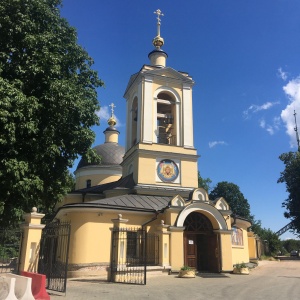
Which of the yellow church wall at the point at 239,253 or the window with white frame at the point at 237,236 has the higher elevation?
the window with white frame at the point at 237,236

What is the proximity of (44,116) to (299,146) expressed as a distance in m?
42.3

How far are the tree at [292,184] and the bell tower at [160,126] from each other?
2286 centimetres

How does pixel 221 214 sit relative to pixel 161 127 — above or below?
below

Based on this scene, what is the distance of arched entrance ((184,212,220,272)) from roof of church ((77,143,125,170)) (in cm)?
1375

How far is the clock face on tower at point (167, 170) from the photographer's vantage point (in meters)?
22.2

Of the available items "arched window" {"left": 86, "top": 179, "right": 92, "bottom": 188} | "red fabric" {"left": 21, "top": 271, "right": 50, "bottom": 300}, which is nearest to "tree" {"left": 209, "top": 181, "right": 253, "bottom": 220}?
"arched window" {"left": 86, "top": 179, "right": 92, "bottom": 188}

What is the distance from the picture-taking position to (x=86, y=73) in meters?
14.5

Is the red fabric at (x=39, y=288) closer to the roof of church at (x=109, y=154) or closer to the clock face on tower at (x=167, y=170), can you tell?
the clock face on tower at (x=167, y=170)

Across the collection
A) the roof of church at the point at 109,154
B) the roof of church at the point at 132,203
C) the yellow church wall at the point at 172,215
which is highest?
the roof of church at the point at 109,154

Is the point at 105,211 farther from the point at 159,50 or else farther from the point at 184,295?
the point at 159,50

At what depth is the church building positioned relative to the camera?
16.2 metres

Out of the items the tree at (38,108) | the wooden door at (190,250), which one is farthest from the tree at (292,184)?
the tree at (38,108)

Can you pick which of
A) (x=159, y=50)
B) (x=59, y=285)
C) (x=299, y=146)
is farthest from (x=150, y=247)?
(x=299, y=146)

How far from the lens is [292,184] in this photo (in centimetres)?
4106
